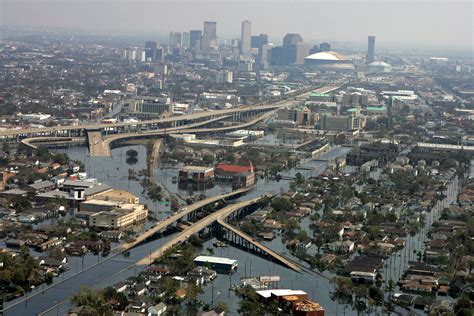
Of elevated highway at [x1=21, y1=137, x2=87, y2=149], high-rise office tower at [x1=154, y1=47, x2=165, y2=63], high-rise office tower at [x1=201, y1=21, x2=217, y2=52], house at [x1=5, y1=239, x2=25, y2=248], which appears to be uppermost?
high-rise office tower at [x1=201, y1=21, x2=217, y2=52]

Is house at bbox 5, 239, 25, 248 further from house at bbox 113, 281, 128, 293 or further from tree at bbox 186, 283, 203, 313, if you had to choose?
tree at bbox 186, 283, 203, 313

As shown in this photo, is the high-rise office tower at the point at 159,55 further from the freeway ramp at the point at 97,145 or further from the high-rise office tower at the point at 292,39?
the freeway ramp at the point at 97,145

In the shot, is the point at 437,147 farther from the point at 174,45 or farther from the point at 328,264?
the point at 174,45

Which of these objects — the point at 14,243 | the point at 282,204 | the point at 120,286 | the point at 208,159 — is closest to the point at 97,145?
the point at 208,159

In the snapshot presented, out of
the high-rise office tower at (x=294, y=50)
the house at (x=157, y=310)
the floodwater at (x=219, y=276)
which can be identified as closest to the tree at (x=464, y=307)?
the floodwater at (x=219, y=276)

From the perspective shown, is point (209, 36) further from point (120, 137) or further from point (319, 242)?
point (319, 242)

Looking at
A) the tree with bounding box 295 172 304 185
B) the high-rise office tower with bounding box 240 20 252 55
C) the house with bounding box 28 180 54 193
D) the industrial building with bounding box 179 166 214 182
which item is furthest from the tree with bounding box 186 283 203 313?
the high-rise office tower with bounding box 240 20 252 55

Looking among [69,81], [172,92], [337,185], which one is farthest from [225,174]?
[69,81]
